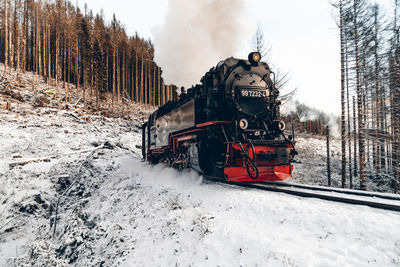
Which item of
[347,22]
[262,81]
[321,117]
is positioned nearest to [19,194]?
[262,81]

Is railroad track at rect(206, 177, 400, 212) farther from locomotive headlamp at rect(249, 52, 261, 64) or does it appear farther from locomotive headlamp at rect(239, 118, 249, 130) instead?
locomotive headlamp at rect(249, 52, 261, 64)

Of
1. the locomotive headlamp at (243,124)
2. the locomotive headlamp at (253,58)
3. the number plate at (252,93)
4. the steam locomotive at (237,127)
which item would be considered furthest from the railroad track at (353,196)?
the locomotive headlamp at (253,58)

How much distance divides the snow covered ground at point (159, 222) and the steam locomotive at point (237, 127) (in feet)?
2.43

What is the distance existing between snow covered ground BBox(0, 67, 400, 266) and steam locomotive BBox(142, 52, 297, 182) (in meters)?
0.74

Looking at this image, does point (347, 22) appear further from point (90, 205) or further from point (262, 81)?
point (90, 205)

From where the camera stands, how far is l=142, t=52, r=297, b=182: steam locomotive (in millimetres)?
6621

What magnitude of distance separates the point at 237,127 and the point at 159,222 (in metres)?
3.27

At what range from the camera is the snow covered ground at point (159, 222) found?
332 centimetres

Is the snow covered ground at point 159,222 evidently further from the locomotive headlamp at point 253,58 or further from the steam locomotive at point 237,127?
the locomotive headlamp at point 253,58

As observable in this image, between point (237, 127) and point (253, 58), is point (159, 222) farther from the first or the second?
point (253, 58)

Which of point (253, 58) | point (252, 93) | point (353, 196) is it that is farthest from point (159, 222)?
point (253, 58)

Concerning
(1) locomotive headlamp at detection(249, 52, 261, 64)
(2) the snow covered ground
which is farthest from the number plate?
(2) the snow covered ground

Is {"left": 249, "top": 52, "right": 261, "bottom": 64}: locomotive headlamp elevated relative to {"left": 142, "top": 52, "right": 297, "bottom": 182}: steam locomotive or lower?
elevated

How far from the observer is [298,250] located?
325cm
